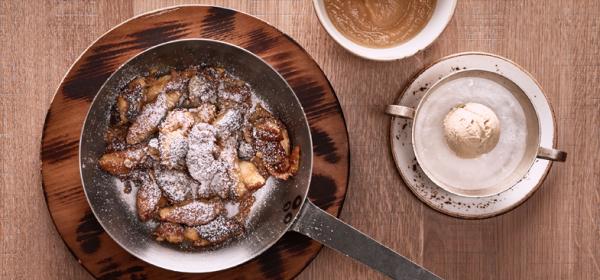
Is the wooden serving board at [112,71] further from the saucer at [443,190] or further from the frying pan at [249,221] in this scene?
the saucer at [443,190]

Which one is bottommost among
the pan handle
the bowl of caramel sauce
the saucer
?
the pan handle

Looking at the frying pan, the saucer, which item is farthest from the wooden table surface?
→ the frying pan

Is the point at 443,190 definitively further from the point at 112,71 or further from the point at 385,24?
the point at 112,71

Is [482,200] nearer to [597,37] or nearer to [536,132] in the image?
[536,132]

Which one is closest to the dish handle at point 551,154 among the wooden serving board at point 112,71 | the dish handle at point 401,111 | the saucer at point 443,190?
the saucer at point 443,190

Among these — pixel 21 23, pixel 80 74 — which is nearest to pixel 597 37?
pixel 80 74

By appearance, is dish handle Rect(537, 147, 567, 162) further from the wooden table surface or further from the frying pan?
the frying pan
